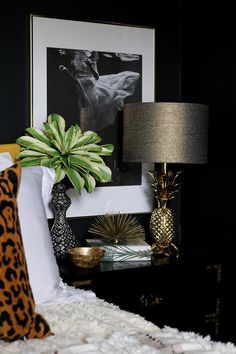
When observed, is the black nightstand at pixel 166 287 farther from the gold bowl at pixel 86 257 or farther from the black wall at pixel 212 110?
the black wall at pixel 212 110

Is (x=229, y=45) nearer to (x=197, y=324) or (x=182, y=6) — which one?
(x=182, y=6)

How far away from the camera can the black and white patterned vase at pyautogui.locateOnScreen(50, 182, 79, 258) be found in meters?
3.09

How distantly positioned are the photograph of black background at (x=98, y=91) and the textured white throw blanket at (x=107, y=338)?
159 cm

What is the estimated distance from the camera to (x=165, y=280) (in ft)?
10.3

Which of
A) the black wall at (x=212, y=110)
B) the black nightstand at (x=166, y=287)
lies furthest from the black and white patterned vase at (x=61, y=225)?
the black wall at (x=212, y=110)

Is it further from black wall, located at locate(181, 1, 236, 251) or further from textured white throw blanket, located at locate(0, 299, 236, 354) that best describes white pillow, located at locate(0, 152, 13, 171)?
black wall, located at locate(181, 1, 236, 251)

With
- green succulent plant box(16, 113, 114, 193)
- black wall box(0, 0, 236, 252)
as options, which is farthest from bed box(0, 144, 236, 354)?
black wall box(0, 0, 236, 252)

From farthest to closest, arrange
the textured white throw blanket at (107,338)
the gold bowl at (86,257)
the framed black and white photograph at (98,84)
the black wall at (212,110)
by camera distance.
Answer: the black wall at (212,110) < the framed black and white photograph at (98,84) < the gold bowl at (86,257) < the textured white throw blanket at (107,338)

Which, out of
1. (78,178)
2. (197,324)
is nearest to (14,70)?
(78,178)

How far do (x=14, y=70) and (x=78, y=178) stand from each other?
28.1 inches

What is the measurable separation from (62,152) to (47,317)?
119 centimetres

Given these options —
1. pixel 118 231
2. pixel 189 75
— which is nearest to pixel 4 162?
pixel 118 231

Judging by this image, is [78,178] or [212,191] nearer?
[78,178]

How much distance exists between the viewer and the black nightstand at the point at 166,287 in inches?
115
